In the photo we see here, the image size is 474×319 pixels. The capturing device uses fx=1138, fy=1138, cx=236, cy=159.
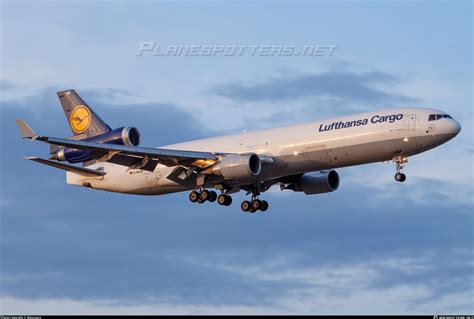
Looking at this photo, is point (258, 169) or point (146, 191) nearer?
point (258, 169)

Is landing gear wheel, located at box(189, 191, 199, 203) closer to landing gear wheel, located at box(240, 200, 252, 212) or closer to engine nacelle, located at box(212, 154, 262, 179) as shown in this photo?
engine nacelle, located at box(212, 154, 262, 179)

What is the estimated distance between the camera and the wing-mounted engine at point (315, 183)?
8356 cm

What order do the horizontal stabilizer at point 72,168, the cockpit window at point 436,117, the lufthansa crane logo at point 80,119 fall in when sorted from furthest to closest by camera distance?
1. the lufthansa crane logo at point 80,119
2. the horizontal stabilizer at point 72,168
3. the cockpit window at point 436,117

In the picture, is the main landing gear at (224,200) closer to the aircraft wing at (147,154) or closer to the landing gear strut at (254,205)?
the landing gear strut at (254,205)

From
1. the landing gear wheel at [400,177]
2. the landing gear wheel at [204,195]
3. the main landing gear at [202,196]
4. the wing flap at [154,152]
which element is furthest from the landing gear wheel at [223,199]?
the landing gear wheel at [400,177]

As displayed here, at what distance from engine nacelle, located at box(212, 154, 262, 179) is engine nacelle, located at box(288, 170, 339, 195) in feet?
29.7

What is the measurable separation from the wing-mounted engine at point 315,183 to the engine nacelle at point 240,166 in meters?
9.05

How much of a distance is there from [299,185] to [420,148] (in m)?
13.5

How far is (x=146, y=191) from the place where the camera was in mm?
82312

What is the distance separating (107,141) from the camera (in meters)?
79.9

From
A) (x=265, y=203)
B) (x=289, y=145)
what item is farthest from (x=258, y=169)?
(x=265, y=203)

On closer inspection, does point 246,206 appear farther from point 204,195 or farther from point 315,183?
point 315,183

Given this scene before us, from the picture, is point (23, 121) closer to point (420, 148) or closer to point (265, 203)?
point (265, 203)

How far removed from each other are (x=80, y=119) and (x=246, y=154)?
1623 cm
